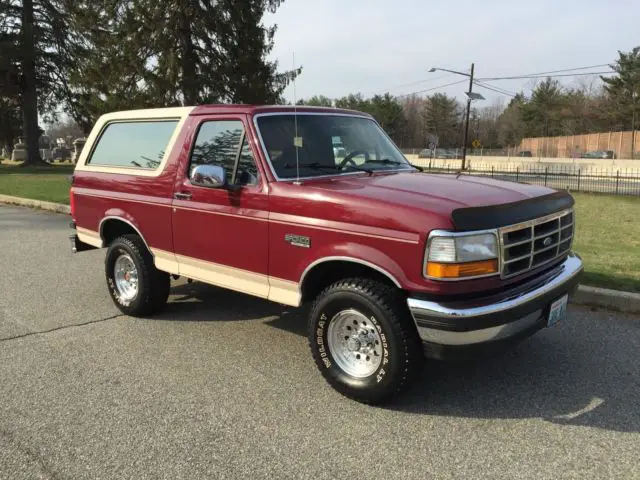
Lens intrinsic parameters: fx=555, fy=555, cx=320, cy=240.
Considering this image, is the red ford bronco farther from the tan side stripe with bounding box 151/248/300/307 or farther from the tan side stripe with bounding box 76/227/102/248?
the tan side stripe with bounding box 76/227/102/248

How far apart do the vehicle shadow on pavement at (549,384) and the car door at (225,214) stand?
1.53m

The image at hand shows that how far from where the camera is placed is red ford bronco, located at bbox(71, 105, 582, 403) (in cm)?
332

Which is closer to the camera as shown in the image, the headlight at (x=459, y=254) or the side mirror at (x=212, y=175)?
the headlight at (x=459, y=254)

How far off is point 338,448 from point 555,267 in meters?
2.10

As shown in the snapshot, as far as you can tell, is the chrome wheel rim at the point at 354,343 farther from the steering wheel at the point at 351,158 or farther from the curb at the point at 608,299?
the curb at the point at 608,299

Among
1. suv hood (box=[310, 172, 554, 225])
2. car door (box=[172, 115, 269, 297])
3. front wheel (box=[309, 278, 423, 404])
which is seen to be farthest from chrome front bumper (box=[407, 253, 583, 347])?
car door (box=[172, 115, 269, 297])

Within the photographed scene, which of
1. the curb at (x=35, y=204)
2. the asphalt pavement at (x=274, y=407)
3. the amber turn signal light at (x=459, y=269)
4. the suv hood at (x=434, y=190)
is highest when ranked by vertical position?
the suv hood at (x=434, y=190)

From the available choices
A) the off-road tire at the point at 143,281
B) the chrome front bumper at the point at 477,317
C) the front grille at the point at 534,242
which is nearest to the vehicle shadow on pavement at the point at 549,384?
the chrome front bumper at the point at 477,317

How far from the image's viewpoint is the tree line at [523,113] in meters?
72.2

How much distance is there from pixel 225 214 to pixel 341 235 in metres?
1.15

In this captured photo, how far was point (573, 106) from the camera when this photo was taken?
8250 centimetres

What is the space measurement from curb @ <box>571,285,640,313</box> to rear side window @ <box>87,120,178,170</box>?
4.23m

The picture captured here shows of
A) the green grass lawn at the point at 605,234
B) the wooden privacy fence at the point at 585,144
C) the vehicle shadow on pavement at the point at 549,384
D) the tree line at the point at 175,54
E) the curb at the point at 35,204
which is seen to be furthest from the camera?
the wooden privacy fence at the point at 585,144

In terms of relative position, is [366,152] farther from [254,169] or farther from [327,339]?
[327,339]
